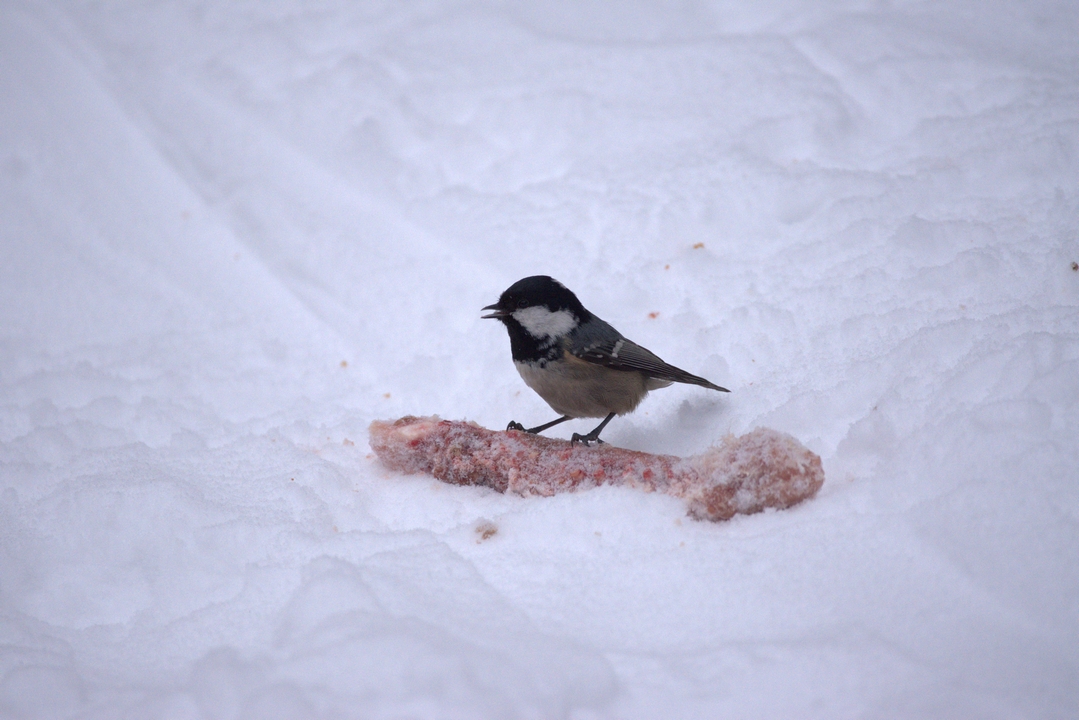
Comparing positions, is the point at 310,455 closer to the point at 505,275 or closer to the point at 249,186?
the point at 505,275

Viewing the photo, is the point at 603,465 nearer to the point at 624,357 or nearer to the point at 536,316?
the point at 624,357

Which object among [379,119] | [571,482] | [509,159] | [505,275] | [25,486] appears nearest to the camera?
[571,482]

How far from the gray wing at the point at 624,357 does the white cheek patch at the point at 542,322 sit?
0.07 meters

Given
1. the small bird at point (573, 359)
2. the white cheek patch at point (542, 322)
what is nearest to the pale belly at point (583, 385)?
the small bird at point (573, 359)

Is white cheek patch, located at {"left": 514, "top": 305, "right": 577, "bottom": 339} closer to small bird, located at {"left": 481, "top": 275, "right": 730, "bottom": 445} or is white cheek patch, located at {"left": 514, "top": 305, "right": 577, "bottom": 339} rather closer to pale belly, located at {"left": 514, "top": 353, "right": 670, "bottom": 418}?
small bird, located at {"left": 481, "top": 275, "right": 730, "bottom": 445}

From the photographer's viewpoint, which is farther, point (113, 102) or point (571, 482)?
point (113, 102)

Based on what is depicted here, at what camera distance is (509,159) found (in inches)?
163

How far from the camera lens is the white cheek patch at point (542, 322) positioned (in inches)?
111

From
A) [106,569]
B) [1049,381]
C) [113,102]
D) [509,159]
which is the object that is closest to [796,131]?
[509,159]

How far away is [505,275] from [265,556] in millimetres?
1866

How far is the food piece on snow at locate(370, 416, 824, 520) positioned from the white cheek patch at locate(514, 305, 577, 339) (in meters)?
0.40

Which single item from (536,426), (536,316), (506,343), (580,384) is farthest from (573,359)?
A: (506,343)

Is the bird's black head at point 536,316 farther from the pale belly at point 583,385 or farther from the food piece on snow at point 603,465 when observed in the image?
the food piece on snow at point 603,465

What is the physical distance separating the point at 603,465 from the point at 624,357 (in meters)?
0.53
